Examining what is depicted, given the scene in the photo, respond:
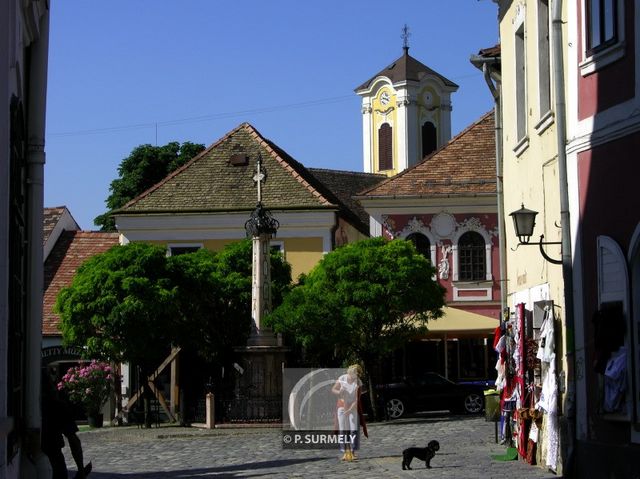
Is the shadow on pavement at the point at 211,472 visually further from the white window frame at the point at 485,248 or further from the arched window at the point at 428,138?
the arched window at the point at 428,138

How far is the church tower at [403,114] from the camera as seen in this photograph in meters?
78.1

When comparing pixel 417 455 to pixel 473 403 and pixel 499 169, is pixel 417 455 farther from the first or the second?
pixel 473 403

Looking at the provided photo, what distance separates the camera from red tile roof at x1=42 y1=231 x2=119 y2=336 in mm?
44469

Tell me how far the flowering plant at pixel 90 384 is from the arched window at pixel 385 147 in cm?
4443

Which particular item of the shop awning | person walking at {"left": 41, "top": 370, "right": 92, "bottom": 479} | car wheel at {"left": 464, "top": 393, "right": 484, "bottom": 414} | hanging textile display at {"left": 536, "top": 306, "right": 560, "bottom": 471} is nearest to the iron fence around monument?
car wheel at {"left": 464, "top": 393, "right": 484, "bottom": 414}

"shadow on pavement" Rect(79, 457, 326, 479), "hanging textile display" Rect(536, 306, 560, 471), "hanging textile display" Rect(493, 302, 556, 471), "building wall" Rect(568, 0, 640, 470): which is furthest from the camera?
"shadow on pavement" Rect(79, 457, 326, 479)

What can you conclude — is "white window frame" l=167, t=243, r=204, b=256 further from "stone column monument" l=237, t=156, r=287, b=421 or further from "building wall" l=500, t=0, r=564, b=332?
"building wall" l=500, t=0, r=564, b=332

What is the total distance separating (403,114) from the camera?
78.4 m

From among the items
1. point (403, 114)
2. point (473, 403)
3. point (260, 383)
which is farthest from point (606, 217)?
point (403, 114)

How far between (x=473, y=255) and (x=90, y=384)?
13.9 metres

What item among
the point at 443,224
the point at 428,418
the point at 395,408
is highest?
the point at 443,224

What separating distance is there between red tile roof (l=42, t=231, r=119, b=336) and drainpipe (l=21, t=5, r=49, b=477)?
30.8 meters

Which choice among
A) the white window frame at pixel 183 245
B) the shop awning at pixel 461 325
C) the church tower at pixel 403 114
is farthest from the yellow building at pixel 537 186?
the church tower at pixel 403 114

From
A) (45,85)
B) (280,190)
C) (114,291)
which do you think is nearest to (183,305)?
(114,291)
